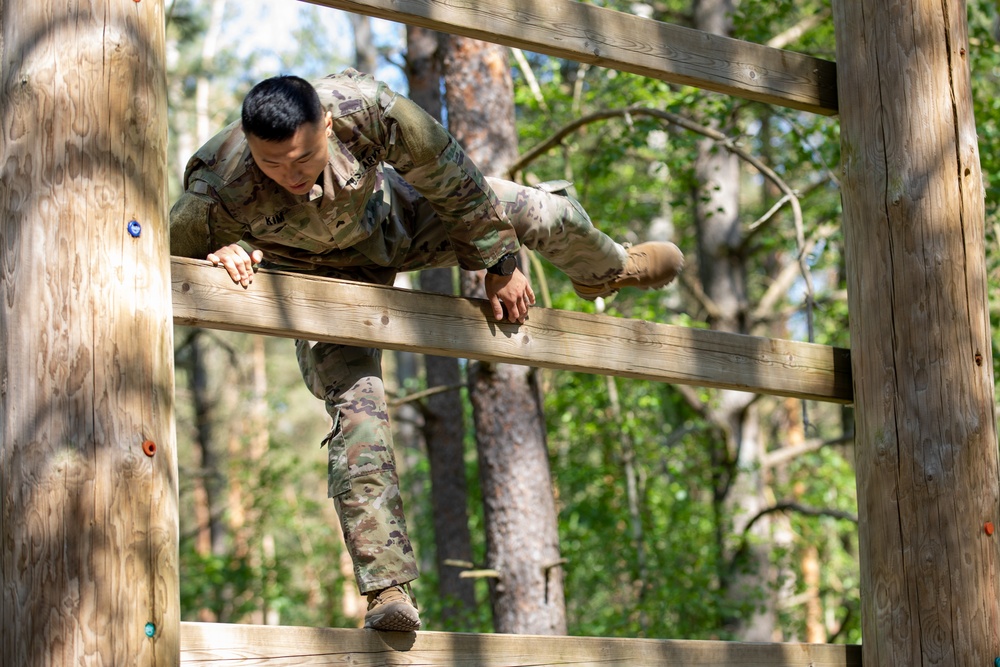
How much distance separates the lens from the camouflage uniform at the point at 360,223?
9.40 feet

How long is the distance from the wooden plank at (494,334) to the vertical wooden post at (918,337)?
219 millimetres

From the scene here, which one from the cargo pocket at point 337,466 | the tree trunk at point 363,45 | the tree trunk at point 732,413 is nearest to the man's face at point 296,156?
the cargo pocket at point 337,466

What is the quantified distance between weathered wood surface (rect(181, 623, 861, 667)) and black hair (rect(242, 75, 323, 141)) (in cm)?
104

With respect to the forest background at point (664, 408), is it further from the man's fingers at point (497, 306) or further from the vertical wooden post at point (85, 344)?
the vertical wooden post at point (85, 344)

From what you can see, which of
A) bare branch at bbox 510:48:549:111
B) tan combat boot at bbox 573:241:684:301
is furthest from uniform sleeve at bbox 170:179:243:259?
bare branch at bbox 510:48:549:111

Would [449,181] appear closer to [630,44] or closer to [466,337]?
[466,337]

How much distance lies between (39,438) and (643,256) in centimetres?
190

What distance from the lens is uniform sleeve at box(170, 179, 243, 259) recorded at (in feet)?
9.30

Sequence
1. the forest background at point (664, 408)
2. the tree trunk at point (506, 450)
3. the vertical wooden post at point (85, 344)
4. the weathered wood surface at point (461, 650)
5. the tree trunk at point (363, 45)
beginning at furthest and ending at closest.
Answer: the tree trunk at point (363, 45) < the forest background at point (664, 408) < the tree trunk at point (506, 450) < the weathered wood surface at point (461, 650) < the vertical wooden post at point (85, 344)

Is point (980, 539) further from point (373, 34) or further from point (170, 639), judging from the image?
point (373, 34)

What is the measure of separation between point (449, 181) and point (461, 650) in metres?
1.11

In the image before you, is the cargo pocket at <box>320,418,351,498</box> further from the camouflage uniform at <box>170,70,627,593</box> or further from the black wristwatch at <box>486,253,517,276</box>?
the black wristwatch at <box>486,253,517,276</box>

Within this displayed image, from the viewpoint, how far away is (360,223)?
311cm

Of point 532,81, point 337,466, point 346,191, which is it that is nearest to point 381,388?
point 337,466
